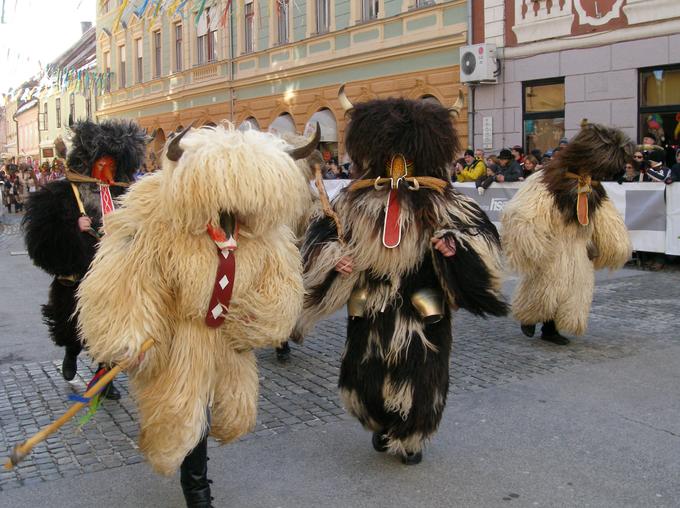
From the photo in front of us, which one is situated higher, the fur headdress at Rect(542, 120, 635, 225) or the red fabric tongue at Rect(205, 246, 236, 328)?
the fur headdress at Rect(542, 120, 635, 225)

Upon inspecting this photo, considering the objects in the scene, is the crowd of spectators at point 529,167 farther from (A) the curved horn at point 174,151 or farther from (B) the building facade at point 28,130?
(B) the building facade at point 28,130

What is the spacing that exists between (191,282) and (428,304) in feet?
4.10

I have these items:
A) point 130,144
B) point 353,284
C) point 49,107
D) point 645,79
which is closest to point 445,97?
point 645,79

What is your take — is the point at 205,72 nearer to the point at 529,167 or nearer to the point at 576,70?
the point at 576,70

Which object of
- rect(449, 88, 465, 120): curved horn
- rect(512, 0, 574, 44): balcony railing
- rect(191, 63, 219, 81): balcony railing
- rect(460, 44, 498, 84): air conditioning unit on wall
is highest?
rect(191, 63, 219, 81): balcony railing

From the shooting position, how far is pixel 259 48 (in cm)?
2433

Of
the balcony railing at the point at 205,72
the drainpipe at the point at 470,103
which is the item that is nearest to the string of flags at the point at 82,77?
the balcony railing at the point at 205,72

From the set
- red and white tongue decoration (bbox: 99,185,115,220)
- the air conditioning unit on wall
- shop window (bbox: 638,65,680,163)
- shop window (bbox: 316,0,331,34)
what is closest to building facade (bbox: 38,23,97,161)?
shop window (bbox: 316,0,331,34)

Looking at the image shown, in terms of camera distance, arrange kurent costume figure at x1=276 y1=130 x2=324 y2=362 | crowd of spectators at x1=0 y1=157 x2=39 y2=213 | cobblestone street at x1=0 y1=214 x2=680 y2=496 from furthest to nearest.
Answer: crowd of spectators at x1=0 y1=157 x2=39 y2=213, kurent costume figure at x1=276 y1=130 x2=324 y2=362, cobblestone street at x1=0 y1=214 x2=680 y2=496

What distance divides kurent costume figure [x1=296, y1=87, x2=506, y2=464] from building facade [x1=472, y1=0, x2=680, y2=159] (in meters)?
10.3

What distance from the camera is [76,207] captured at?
202 inches

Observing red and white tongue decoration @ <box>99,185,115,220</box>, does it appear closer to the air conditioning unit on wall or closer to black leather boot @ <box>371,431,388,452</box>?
black leather boot @ <box>371,431,388,452</box>

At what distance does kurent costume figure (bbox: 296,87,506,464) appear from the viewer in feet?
12.6

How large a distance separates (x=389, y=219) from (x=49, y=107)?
5467cm
